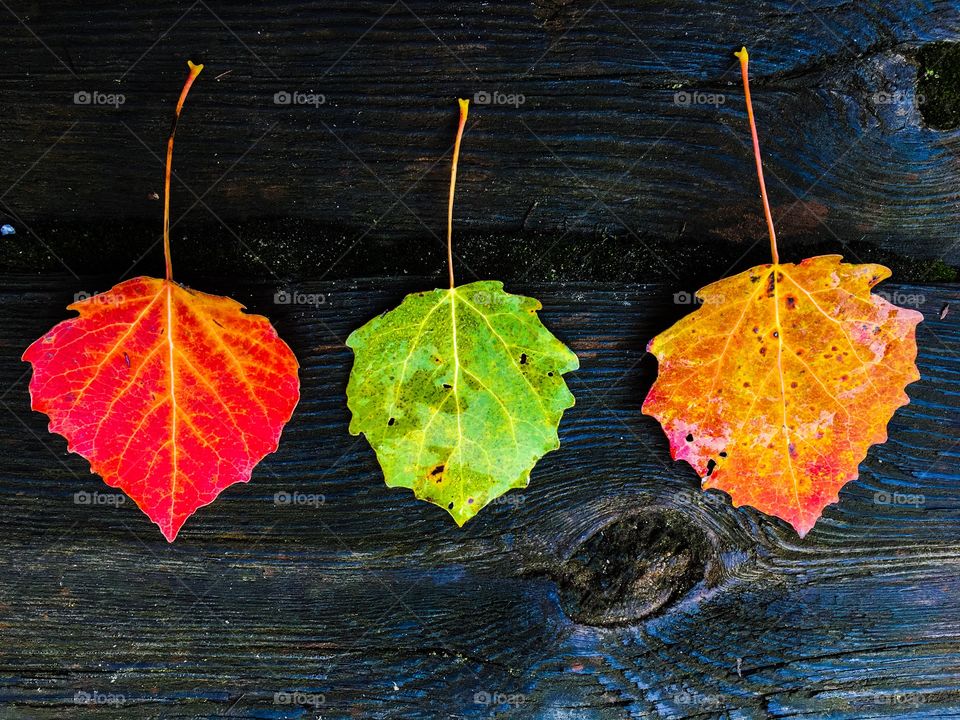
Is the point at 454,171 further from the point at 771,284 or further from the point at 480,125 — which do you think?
the point at 771,284

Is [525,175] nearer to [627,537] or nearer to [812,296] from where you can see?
[812,296]

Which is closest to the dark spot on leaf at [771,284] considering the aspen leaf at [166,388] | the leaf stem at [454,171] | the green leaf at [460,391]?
the green leaf at [460,391]

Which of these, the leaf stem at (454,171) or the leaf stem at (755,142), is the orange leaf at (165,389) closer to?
the leaf stem at (454,171)

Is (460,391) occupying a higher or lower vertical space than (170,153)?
lower

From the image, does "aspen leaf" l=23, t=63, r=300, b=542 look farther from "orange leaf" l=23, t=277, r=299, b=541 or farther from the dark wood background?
the dark wood background

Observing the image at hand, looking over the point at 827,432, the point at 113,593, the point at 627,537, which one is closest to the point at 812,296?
the point at 827,432

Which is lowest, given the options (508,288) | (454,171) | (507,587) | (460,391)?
(507,587)

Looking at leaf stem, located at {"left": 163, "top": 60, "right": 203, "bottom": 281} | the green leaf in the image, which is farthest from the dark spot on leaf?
leaf stem, located at {"left": 163, "top": 60, "right": 203, "bottom": 281}

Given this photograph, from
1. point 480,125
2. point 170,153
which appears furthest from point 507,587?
point 170,153
